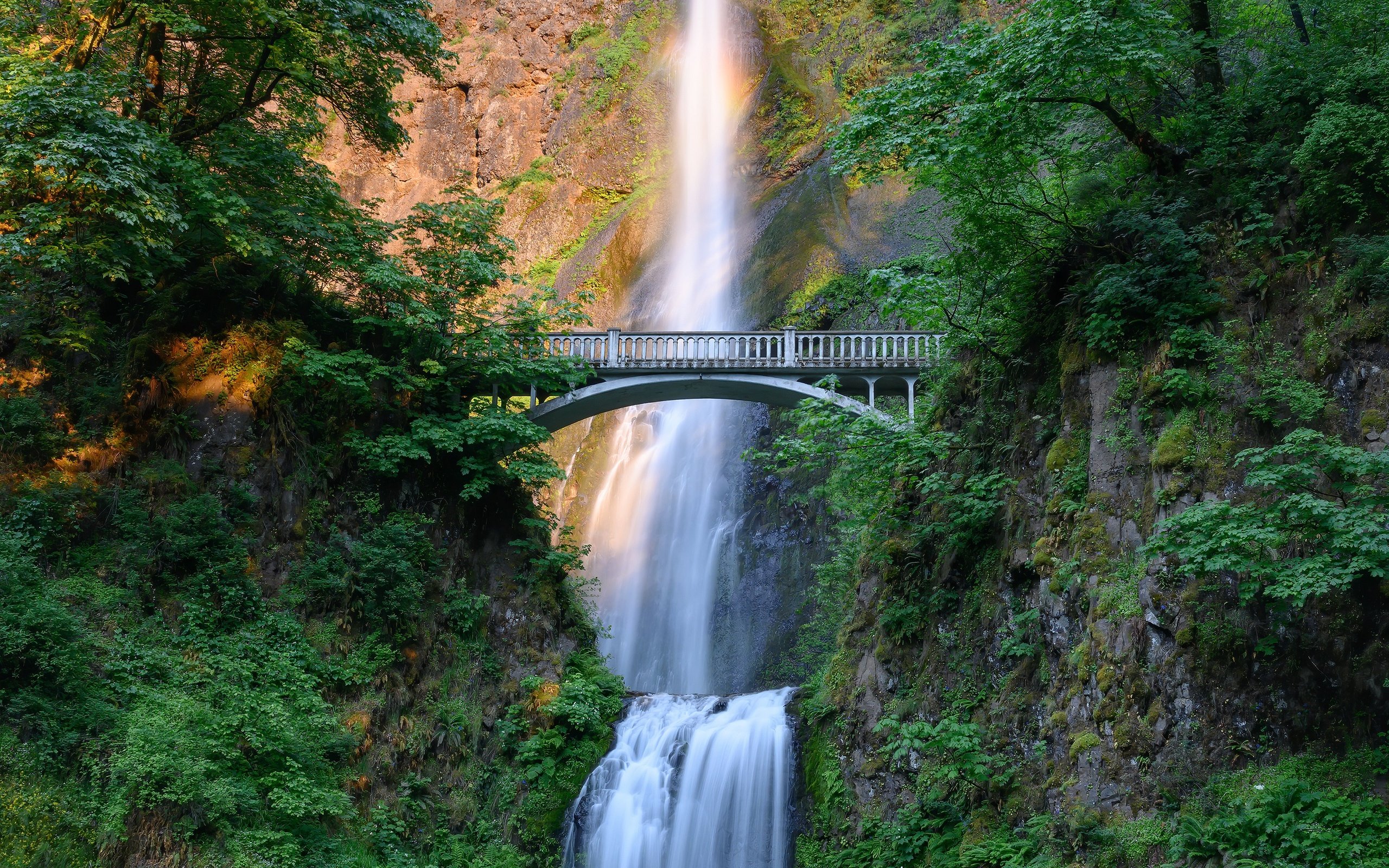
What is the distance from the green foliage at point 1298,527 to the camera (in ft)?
22.6

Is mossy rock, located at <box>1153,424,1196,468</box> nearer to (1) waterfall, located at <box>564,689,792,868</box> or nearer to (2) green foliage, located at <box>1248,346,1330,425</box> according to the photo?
(2) green foliage, located at <box>1248,346,1330,425</box>

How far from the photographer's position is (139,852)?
10.8 m

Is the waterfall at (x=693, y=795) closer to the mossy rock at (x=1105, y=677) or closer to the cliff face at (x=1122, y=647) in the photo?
the cliff face at (x=1122, y=647)

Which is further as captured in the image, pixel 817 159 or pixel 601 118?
pixel 601 118

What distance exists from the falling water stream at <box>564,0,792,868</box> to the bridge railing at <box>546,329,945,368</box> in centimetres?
621

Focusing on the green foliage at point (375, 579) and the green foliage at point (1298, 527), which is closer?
the green foliage at point (1298, 527)

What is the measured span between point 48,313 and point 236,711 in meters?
6.85

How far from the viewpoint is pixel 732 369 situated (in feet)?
64.7

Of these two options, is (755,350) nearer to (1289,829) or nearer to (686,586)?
(686,586)

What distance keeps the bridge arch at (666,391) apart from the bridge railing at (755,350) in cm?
25

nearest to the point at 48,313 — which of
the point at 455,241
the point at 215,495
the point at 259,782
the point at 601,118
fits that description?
the point at 215,495

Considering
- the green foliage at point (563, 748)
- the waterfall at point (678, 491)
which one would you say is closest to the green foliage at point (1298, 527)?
the green foliage at point (563, 748)

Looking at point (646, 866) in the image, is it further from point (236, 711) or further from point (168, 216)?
point (168, 216)

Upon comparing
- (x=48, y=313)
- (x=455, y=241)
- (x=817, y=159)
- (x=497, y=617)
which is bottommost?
(x=497, y=617)
